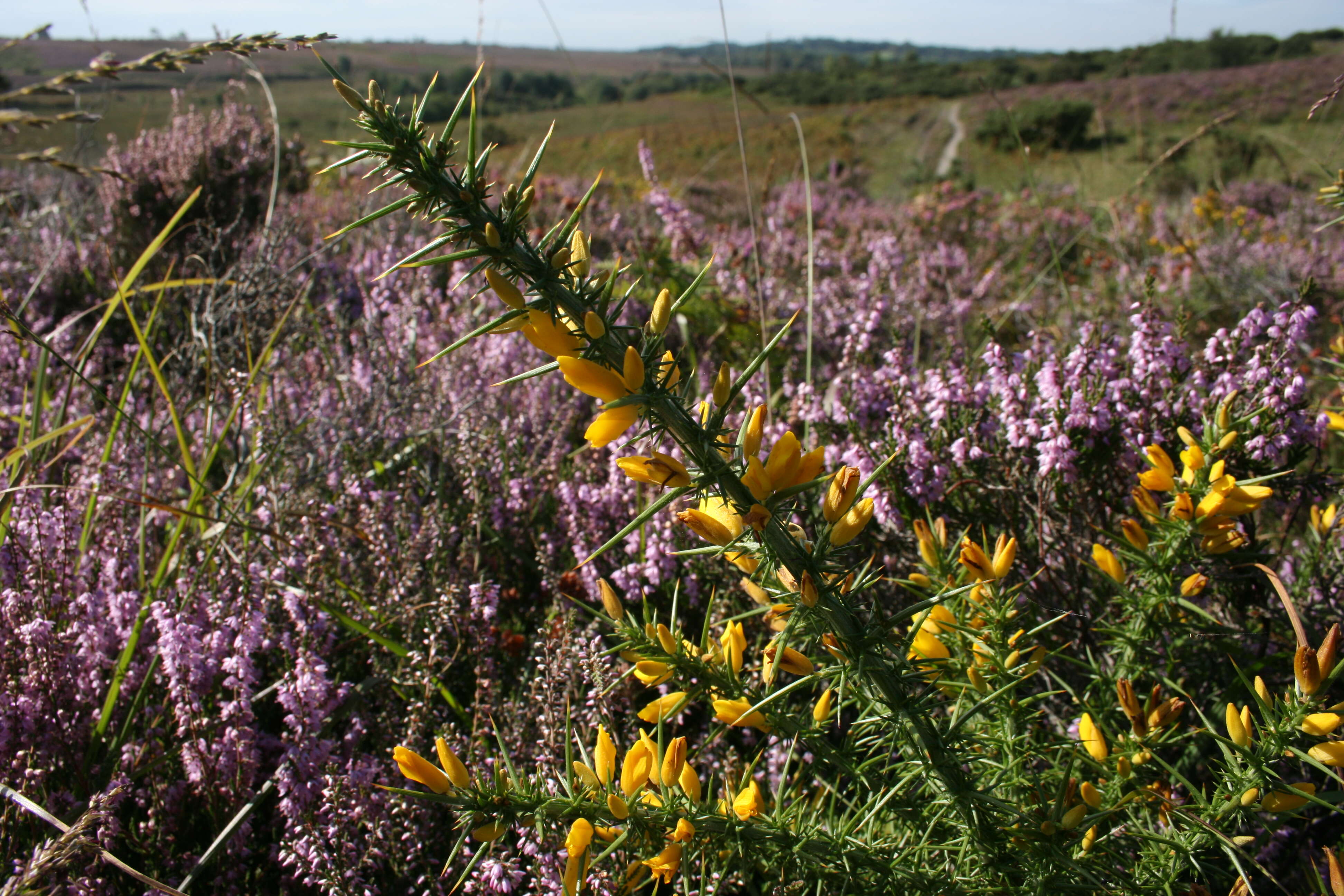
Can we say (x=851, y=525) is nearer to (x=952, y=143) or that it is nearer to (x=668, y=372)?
(x=668, y=372)

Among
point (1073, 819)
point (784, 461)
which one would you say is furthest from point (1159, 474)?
point (784, 461)

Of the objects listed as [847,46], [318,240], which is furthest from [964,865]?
[847,46]

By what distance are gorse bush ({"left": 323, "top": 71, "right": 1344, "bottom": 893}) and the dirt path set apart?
15267mm

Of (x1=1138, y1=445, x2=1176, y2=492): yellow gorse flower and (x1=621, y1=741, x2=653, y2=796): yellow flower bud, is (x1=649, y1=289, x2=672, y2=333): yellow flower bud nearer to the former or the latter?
(x1=621, y1=741, x2=653, y2=796): yellow flower bud

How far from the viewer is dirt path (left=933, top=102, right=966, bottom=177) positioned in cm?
1611

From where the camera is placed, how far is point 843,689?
0.90 m

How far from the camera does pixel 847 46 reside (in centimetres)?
6244

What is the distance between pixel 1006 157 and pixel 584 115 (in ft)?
68.4

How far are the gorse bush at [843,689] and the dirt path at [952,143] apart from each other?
15.3 meters

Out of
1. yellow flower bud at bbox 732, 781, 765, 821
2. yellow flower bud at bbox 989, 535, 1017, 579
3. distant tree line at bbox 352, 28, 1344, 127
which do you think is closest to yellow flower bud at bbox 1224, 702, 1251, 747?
yellow flower bud at bbox 989, 535, 1017, 579

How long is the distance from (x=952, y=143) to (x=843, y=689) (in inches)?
895

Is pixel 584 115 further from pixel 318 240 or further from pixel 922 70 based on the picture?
pixel 318 240

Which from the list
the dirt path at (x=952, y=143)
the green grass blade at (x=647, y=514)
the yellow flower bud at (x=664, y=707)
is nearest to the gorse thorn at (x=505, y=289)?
the green grass blade at (x=647, y=514)

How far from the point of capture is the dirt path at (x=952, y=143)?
634 inches
